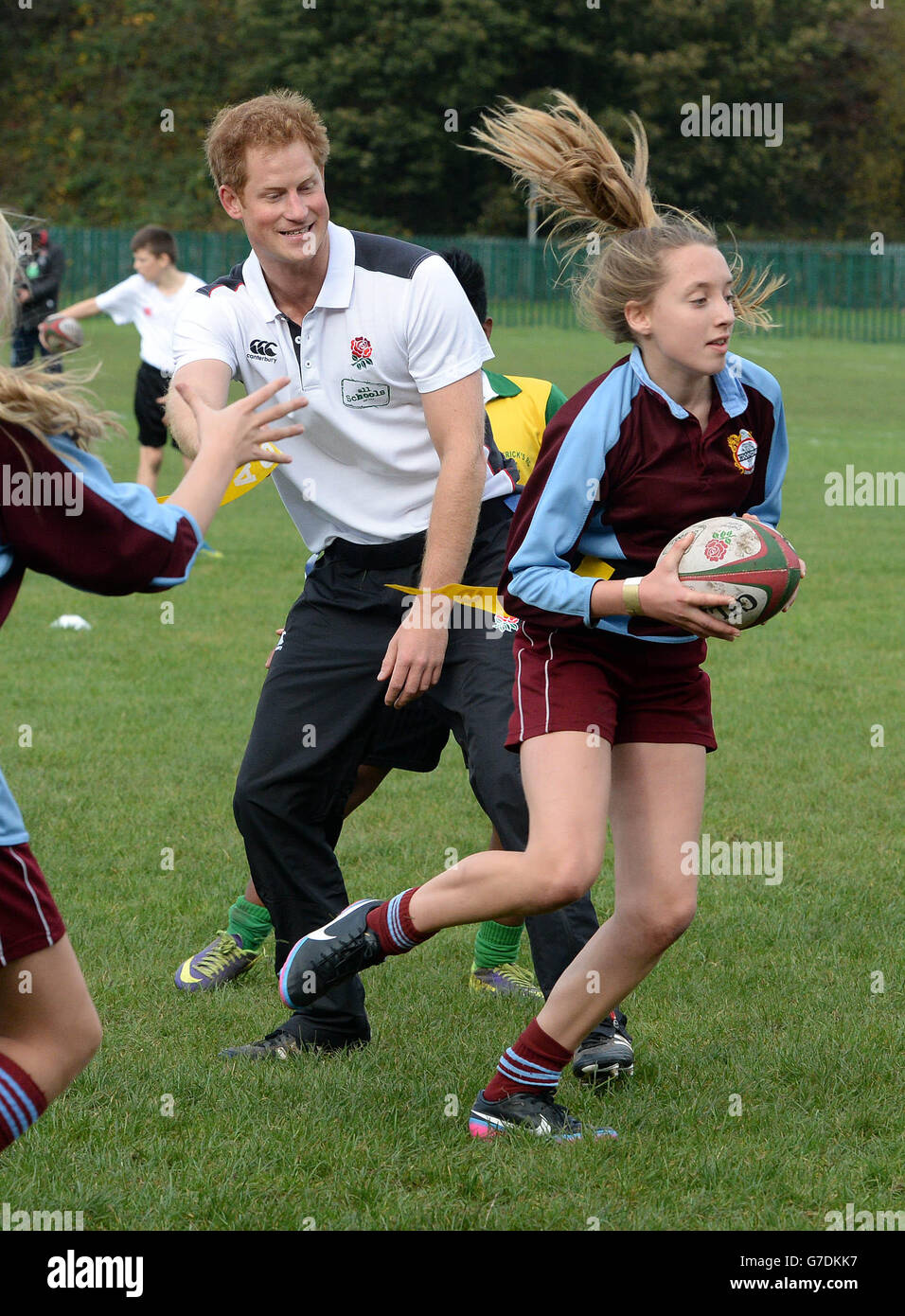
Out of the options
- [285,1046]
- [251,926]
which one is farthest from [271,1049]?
[251,926]

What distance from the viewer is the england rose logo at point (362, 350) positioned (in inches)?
181

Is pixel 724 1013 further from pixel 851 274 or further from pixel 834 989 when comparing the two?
pixel 851 274

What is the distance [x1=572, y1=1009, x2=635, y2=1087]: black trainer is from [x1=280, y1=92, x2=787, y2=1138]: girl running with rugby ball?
1.07ft

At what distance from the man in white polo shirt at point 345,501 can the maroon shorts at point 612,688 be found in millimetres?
397

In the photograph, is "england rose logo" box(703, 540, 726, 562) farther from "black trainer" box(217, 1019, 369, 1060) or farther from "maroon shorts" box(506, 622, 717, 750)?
"black trainer" box(217, 1019, 369, 1060)

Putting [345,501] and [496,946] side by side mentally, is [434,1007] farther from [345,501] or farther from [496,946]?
[345,501]

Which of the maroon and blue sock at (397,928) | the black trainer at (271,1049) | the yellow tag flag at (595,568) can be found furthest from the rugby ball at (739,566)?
the black trainer at (271,1049)

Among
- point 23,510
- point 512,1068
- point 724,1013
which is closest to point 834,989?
point 724,1013

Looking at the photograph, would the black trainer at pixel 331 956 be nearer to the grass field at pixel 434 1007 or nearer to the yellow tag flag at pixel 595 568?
the grass field at pixel 434 1007

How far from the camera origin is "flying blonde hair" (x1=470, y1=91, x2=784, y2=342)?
13.5 feet

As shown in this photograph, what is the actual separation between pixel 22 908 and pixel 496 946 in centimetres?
260

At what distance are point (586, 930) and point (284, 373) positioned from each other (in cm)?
180

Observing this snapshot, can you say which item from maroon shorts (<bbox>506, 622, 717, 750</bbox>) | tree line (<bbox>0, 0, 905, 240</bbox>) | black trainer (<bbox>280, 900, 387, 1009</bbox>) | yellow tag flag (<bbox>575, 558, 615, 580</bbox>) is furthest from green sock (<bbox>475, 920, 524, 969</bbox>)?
tree line (<bbox>0, 0, 905, 240</bbox>)

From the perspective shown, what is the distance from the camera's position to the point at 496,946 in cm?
532
